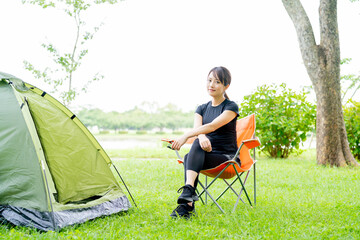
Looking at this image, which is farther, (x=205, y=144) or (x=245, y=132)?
(x=245, y=132)

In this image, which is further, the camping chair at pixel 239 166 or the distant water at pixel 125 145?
the distant water at pixel 125 145

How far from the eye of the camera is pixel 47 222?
2340 millimetres

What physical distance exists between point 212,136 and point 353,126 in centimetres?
471

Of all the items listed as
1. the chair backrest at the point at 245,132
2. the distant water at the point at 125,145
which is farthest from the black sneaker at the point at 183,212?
the distant water at the point at 125,145

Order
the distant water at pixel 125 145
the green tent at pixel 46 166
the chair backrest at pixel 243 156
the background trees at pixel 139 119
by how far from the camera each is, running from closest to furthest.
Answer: the green tent at pixel 46 166, the chair backrest at pixel 243 156, the distant water at pixel 125 145, the background trees at pixel 139 119

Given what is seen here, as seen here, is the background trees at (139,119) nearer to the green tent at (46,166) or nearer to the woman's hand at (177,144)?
the green tent at (46,166)

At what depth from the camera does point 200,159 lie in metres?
2.62

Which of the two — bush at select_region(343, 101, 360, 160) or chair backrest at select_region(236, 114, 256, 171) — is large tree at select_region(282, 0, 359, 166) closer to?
bush at select_region(343, 101, 360, 160)

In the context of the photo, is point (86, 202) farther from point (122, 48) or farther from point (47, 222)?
point (122, 48)

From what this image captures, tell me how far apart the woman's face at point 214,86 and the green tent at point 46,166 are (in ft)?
3.41

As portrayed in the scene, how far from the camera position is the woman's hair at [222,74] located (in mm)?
2771

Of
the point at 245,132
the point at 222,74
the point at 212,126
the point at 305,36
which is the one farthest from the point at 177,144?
the point at 305,36

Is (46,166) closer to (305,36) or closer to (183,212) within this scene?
(183,212)

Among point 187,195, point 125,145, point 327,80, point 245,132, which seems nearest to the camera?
point 187,195
